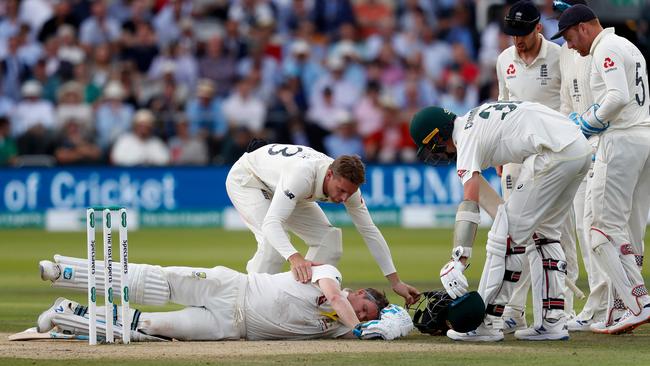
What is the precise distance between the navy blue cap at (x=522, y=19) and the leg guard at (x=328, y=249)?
1.86m

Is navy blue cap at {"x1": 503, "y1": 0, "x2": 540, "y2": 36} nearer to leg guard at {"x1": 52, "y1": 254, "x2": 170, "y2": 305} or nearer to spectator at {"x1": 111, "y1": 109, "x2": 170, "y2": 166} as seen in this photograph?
leg guard at {"x1": 52, "y1": 254, "x2": 170, "y2": 305}

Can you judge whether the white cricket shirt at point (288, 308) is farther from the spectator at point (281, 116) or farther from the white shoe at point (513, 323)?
the spectator at point (281, 116)

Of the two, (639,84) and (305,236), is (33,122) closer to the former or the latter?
(305,236)

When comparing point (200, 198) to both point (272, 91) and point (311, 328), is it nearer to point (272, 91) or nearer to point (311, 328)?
point (272, 91)

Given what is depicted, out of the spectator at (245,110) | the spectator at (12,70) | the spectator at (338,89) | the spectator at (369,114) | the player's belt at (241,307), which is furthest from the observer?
the spectator at (338,89)

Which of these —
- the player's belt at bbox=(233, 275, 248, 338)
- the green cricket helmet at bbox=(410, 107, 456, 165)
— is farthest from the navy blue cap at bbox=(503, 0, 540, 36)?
the player's belt at bbox=(233, 275, 248, 338)

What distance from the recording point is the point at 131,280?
736cm

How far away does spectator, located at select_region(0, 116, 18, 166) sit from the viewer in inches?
727

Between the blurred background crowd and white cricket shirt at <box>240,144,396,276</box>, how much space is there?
994cm

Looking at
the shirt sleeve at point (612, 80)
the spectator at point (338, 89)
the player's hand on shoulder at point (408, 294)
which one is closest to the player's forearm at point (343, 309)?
the player's hand on shoulder at point (408, 294)

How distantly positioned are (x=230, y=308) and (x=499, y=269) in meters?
1.67

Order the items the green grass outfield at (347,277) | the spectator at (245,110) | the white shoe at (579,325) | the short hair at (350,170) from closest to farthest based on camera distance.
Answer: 1. the green grass outfield at (347,277)
2. the short hair at (350,170)
3. the white shoe at (579,325)
4. the spectator at (245,110)

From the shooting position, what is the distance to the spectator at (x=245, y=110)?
1906 centimetres

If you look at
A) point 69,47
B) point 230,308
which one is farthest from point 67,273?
point 69,47
